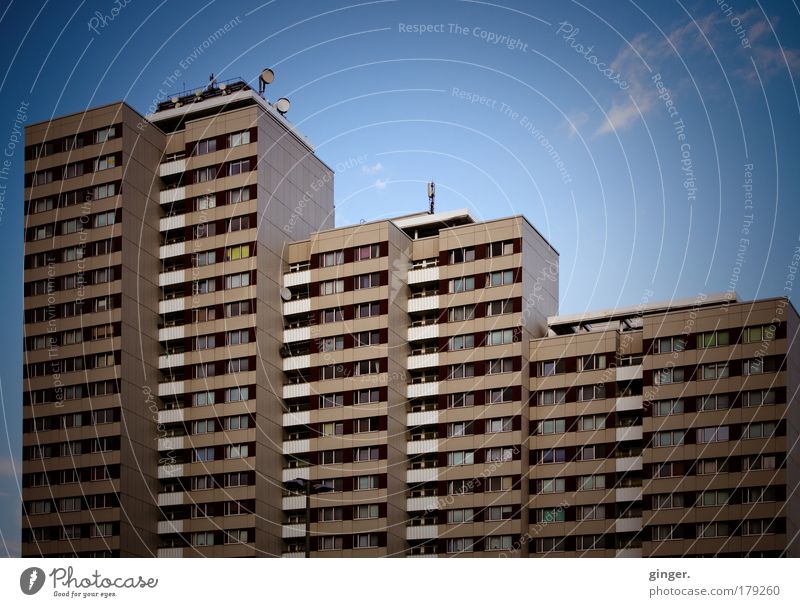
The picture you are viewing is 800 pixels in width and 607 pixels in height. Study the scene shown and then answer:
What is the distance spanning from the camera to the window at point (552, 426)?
348 feet

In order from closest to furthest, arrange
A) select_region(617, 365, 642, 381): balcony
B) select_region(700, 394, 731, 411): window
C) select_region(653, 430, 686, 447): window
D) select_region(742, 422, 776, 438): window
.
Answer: select_region(742, 422, 776, 438): window → select_region(700, 394, 731, 411): window → select_region(653, 430, 686, 447): window → select_region(617, 365, 642, 381): balcony

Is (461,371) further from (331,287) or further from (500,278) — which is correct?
(331,287)

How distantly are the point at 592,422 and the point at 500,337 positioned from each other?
10416 mm

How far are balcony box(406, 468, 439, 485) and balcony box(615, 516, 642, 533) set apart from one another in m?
15.6

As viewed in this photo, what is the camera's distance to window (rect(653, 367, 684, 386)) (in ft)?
334

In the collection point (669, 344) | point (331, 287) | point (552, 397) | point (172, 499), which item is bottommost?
point (172, 499)

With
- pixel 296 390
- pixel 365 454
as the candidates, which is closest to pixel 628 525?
pixel 365 454

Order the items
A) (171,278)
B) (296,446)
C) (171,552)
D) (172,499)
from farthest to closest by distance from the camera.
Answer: (171,278), (296,446), (172,499), (171,552)

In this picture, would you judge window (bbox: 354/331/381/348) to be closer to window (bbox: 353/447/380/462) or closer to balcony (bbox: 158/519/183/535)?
window (bbox: 353/447/380/462)

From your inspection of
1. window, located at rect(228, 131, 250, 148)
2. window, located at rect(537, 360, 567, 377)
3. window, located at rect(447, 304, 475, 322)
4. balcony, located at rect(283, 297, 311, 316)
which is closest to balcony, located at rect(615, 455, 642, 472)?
window, located at rect(537, 360, 567, 377)

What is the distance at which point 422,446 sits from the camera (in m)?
108

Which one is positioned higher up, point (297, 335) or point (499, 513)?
point (297, 335)
